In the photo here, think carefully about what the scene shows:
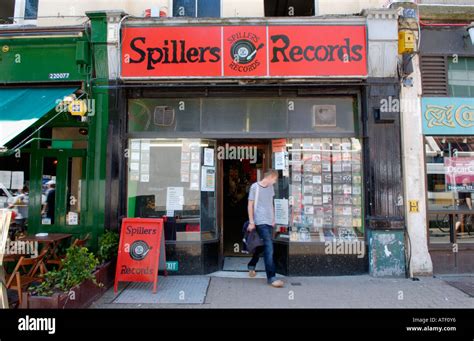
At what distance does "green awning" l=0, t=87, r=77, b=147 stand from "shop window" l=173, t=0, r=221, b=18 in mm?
2775

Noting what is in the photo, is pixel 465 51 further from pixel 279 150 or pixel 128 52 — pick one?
pixel 128 52

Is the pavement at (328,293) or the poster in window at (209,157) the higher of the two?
the poster in window at (209,157)

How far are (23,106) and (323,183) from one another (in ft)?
19.7

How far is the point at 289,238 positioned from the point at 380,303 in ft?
6.67

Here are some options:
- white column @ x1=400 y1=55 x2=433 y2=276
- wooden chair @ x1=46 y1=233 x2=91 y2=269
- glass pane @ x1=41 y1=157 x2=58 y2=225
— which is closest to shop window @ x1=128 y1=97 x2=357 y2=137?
white column @ x1=400 y1=55 x2=433 y2=276

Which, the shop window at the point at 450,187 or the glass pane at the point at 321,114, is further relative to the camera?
the glass pane at the point at 321,114

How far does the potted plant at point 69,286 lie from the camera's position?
169 inches

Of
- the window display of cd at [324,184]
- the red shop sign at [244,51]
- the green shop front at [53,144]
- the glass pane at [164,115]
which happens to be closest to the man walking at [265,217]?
the window display of cd at [324,184]

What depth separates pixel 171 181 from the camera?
6746mm

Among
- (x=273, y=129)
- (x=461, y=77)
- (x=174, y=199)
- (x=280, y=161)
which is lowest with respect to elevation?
(x=174, y=199)

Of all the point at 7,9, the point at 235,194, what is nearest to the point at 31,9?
the point at 7,9

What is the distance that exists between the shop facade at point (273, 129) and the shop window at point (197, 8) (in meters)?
0.81

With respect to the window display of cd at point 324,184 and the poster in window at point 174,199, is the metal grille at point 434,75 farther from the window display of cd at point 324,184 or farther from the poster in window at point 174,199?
the poster in window at point 174,199

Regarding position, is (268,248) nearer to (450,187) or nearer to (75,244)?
(75,244)
